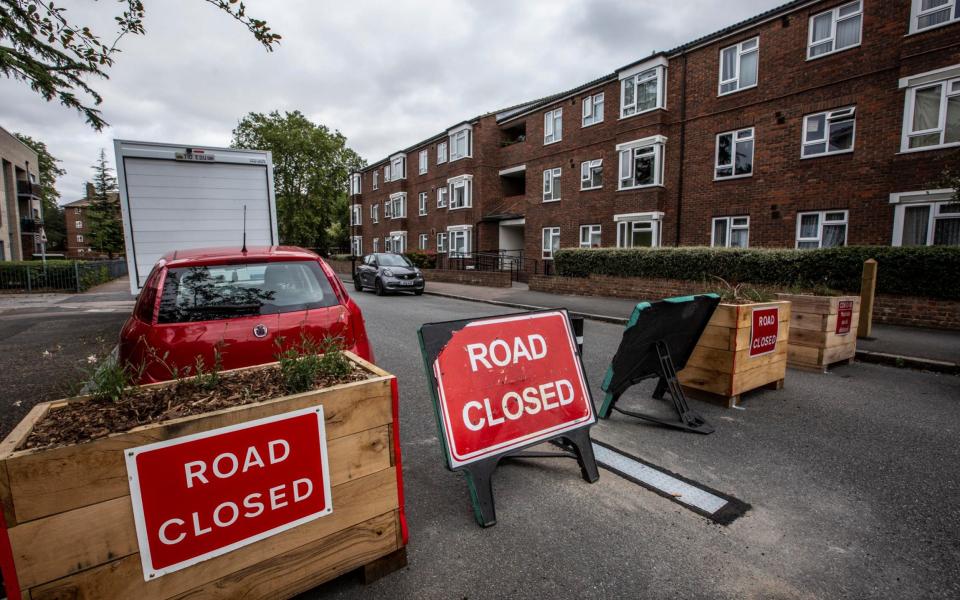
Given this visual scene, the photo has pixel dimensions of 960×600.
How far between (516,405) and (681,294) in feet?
41.9

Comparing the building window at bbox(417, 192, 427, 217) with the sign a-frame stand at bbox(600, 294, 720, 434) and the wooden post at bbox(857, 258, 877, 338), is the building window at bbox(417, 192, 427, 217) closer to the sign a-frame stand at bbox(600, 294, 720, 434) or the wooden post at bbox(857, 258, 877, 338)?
the wooden post at bbox(857, 258, 877, 338)

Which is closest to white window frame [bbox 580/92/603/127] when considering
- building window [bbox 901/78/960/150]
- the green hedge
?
the green hedge

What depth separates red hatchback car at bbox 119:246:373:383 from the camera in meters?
3.19

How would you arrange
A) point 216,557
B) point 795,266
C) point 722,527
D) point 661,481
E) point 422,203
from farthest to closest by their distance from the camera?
point 422,203, point 795,266, point 661,481, point 722,527, point 216,557

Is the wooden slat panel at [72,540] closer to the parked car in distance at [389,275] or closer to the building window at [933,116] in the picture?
the parked car in distance at [389,275]

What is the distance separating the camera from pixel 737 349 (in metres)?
4.74

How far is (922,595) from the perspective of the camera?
222 centimetres

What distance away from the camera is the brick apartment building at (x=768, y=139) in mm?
12625

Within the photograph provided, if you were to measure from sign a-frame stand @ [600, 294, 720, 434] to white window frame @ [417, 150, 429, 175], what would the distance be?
32853 mm

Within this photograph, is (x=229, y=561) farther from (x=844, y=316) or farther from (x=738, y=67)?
(x=738, y=67)

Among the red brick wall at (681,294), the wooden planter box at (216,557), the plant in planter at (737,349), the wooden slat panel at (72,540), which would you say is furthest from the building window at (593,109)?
the wooden slat panel at (72,540)

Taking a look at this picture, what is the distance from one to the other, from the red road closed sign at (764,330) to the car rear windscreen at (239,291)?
14.0ft

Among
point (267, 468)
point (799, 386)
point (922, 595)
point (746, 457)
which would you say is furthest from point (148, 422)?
point (799, 386)

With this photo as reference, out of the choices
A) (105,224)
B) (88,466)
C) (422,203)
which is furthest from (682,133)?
(105,224)
